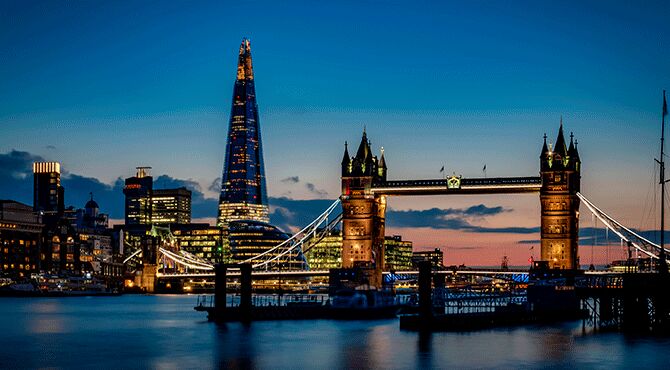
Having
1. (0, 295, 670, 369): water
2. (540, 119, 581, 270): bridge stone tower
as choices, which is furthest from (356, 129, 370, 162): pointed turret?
(0, 295, 670, 369): water

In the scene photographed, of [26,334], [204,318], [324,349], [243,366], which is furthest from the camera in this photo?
[204,318]

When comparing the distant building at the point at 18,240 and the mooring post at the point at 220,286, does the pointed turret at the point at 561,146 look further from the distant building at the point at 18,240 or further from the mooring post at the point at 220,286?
the distant building at the point at 18,240

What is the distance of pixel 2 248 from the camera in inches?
7343

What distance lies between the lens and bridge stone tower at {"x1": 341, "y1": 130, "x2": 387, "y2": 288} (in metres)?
136

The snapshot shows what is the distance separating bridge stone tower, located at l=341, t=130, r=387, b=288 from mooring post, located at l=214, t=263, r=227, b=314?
5106 cm

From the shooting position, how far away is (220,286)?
8238 cm

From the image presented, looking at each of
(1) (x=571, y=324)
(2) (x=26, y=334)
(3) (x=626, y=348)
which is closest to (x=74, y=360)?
(2) (x=26, y=334)

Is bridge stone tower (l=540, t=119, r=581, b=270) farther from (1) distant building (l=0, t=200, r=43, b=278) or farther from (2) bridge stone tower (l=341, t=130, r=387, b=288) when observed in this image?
(1) distant building (l=0, t=200, r=43, b=278)

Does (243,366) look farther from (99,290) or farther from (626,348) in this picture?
(99,290)

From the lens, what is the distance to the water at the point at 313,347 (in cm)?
5909

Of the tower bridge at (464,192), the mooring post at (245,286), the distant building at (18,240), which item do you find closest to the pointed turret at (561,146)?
the tower bridge at (464,192)

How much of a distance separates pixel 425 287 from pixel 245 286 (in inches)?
636

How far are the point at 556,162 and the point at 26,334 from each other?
70747mm

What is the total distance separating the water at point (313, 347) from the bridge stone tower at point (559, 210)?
41.6m
